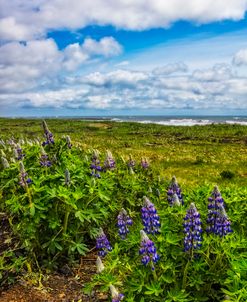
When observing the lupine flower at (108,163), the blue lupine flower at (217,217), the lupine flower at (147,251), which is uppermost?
the lupine flower at (108,163)

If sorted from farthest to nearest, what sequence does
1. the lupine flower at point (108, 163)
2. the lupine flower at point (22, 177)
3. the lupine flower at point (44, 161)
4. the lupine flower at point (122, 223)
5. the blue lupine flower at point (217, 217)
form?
the lupine flower at point (108, 163)
the lupine flower at point (44, 161)
the lupine flower at point (22, 177)
the lupine flower at point (122, 223)
the blue lupine flower at point (217, 217)

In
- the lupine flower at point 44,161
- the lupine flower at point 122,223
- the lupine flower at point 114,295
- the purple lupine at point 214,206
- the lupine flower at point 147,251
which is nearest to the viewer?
the lupine flower at point 114,295

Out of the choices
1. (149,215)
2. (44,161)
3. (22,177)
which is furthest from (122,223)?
(44,161)

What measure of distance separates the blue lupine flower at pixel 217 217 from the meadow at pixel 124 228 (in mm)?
11

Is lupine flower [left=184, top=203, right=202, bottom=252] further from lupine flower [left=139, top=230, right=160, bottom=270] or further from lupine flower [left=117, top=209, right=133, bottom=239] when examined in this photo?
lupine flower [left=117, top=209, right=133, bottom=239]

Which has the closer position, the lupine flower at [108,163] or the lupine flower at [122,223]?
the lupine flower at [122,223]

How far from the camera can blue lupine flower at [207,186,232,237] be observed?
4000mm

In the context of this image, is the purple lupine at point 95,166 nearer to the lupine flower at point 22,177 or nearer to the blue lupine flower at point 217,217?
the lupine flower at point 22,177

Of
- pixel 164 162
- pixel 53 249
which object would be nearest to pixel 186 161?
pixel 164 162

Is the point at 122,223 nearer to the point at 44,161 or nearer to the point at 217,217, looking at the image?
the point at 217,217

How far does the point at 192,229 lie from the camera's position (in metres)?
3.94

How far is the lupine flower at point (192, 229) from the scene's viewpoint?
12.6 ft

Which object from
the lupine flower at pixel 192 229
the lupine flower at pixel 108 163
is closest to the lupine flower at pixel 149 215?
the lupine flower at pixel 192 229

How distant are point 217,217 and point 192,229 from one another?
412mm
